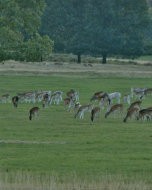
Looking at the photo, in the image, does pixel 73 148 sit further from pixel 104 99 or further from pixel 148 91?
pixel 148 91

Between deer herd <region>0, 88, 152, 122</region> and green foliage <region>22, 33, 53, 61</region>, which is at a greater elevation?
green foliage <region>22, 33, 53, 61</region>

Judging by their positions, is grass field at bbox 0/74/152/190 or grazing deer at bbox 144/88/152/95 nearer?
grass field at bbox 0/74/152/190

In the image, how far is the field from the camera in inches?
842

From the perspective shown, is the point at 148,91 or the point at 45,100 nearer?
the point at 45,100

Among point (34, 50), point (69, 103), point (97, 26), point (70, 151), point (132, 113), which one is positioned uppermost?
point (97, 26)

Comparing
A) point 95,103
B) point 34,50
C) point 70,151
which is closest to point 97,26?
point 95,103

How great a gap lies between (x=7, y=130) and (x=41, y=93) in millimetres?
14956

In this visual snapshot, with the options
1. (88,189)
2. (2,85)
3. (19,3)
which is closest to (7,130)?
(19,3)

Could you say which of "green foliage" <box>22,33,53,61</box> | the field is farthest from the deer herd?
"green foliage" <box>22,33,53,61</box>

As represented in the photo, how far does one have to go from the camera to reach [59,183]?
68.7ft

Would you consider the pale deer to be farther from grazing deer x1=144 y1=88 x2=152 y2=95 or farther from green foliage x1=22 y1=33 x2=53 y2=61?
green foliage x1=22 y1=33 x2=53 y2=61

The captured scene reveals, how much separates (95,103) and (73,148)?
20.2 meters

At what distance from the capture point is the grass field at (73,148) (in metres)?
22.5

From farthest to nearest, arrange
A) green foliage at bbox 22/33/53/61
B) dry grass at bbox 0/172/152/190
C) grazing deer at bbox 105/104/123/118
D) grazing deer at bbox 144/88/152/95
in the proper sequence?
grazing deer at bbox 144/88/152/95 < grazing deer at bbox 105/104/123/118 < green foliage at bbox 22/33/53/61 < dry grass at bbox 0/172/152/190
